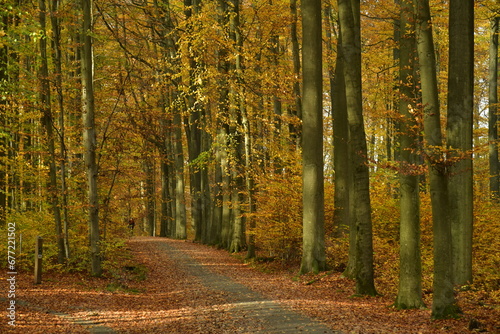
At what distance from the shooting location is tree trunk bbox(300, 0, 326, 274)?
1405 centimetres

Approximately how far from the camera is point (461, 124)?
9.11 m

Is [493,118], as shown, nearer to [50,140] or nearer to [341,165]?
[341,165]

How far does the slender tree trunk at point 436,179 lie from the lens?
8.09m

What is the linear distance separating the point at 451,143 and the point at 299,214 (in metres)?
7.77

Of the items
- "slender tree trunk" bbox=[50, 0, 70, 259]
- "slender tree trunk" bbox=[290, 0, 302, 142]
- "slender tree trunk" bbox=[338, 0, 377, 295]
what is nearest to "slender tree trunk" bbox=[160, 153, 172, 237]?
"slender tree trunk" bbox=[290, 0, 302, 142]

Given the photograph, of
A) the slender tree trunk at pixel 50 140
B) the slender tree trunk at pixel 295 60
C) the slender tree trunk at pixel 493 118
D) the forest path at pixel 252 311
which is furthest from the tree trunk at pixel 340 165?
the slender tree trunk at pixel 50 140

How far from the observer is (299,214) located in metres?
16.1

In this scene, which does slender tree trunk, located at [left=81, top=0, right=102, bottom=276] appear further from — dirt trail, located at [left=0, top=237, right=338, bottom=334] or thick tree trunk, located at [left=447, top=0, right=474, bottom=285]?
thick tree trunk, located at [left=447, top=0, right=474, bottom=285]

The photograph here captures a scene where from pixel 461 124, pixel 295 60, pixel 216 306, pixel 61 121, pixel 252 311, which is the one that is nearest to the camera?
pixel 461 124

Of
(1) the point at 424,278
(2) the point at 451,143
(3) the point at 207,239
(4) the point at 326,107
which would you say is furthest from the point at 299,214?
(4) the point at 326,107

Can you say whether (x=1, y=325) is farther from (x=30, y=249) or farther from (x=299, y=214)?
(x=299, y=214)

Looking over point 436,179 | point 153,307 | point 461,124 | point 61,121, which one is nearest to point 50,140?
point 61,121

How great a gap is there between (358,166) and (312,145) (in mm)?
3170

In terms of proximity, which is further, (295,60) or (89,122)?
(295,60)
